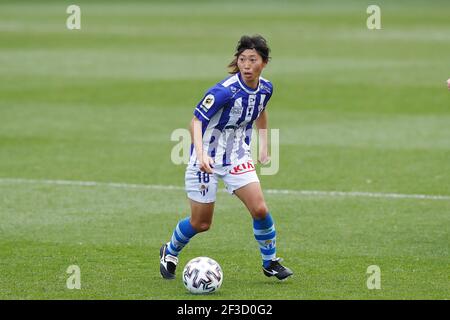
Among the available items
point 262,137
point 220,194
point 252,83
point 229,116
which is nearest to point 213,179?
point 229,116

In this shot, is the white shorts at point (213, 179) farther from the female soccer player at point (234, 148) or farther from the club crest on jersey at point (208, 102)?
the club crest on jersey at point (208, 102)

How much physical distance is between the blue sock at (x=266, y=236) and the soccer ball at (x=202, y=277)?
62 cm

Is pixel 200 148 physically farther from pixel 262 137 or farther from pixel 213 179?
pixel 262 137

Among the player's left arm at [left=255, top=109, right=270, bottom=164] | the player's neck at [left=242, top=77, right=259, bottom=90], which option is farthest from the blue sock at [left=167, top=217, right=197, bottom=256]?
the player's neck at [left=242, top=77, right=259, bottom=90]

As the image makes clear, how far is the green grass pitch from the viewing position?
31.8ft

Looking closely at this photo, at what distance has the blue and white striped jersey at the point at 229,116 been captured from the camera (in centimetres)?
919

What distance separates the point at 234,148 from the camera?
31.0 feet

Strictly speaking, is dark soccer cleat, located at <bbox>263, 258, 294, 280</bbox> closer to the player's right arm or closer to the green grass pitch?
the green grass pitch

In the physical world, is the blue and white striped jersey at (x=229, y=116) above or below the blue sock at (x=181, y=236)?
above

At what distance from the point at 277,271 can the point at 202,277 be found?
830 mm

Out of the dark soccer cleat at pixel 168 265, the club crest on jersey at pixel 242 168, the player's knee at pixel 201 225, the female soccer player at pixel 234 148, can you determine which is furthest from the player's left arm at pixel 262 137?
the dark soccer cleat at pixel 168 265

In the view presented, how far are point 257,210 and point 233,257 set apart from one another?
127 centimetres

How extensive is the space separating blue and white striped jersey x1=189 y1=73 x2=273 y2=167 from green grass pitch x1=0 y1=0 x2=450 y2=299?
3.80 ft
